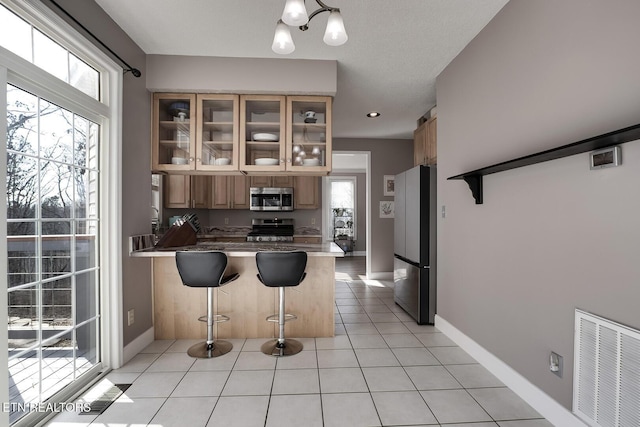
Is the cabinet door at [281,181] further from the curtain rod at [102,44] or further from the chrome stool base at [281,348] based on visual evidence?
the chrome stool base at [281,348]

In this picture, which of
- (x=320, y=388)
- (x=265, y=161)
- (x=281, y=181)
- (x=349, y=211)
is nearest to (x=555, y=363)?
(x=320, y=388)

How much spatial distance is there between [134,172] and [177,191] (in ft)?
7.07

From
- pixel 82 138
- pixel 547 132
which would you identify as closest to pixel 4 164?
pixel 82 138

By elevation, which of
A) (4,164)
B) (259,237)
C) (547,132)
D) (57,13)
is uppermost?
(57,13)

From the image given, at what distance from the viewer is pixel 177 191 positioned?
15.8ft

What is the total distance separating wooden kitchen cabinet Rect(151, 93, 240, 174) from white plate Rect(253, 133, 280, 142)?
7.5 inches

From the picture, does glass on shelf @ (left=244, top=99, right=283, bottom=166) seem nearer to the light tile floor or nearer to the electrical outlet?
the light tile floor

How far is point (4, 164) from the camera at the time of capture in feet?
5.08

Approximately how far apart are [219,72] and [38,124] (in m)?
1.63

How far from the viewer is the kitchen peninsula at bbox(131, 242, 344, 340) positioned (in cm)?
304

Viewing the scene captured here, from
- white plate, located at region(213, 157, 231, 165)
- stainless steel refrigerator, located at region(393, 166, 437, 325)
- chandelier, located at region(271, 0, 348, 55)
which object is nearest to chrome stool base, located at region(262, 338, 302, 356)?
stainless steel refrigerator, located at region(393, 166, 437, 325)

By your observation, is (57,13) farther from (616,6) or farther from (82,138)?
(616,6)

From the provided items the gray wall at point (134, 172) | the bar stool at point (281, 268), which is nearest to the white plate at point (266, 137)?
the gray wall at point (134, 172)

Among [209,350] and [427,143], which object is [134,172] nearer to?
[209,350]
